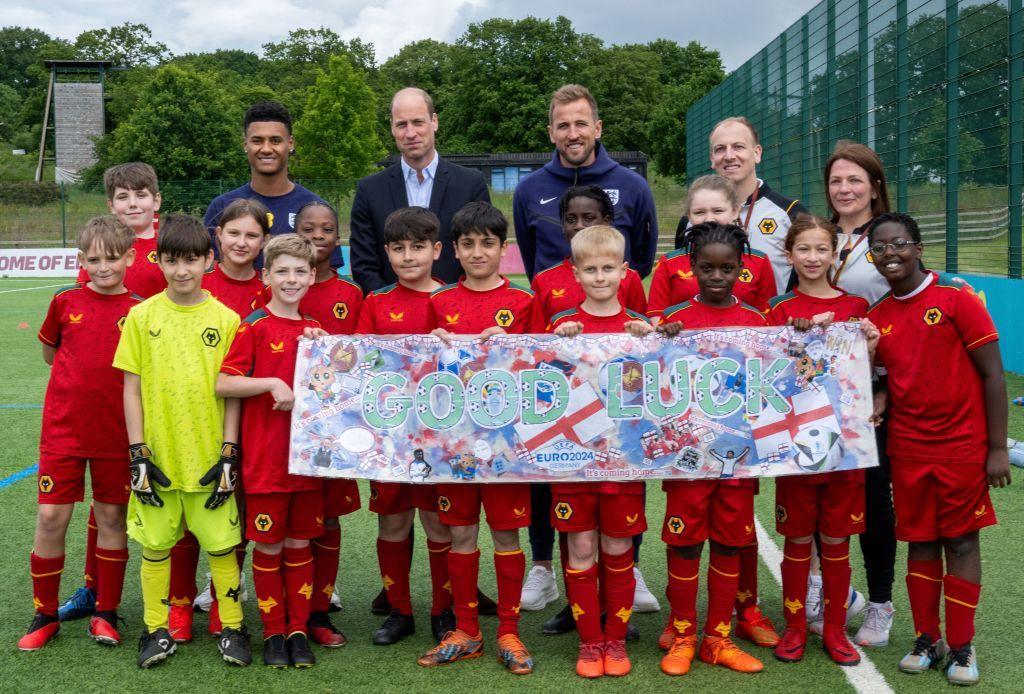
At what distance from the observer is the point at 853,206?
423 centimetres

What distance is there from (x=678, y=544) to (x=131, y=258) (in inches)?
107

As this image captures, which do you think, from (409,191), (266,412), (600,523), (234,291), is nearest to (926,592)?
(600,523)

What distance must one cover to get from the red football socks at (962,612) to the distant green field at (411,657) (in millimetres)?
171

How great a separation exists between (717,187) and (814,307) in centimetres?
69

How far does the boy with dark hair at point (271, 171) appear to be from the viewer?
4980 millimetres

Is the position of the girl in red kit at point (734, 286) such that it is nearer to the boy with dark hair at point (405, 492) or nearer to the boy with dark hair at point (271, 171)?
the boy with dark hair at point (405, 492)

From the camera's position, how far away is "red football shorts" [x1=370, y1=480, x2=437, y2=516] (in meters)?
4.25

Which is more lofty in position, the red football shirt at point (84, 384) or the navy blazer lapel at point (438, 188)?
the navy blazer lapel at point (438, 188)

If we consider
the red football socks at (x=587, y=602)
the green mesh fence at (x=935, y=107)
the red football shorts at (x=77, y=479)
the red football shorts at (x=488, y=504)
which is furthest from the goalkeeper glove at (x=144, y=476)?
the green mesh fence at (x=935, y=107)

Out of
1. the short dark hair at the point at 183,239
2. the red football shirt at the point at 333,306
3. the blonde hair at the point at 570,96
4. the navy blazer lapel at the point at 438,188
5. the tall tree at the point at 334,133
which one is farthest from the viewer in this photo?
the tall tree at the point at 334,133

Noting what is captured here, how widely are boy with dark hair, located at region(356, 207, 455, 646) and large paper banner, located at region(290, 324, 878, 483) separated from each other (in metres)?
0.30

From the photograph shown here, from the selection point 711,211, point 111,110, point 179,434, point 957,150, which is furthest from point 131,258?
point 111,110

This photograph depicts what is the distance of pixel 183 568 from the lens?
4.23m

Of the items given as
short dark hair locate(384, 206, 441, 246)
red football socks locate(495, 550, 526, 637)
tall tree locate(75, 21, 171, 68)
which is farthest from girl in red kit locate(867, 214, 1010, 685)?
tall tree locate(75, 21, 171, 68)
